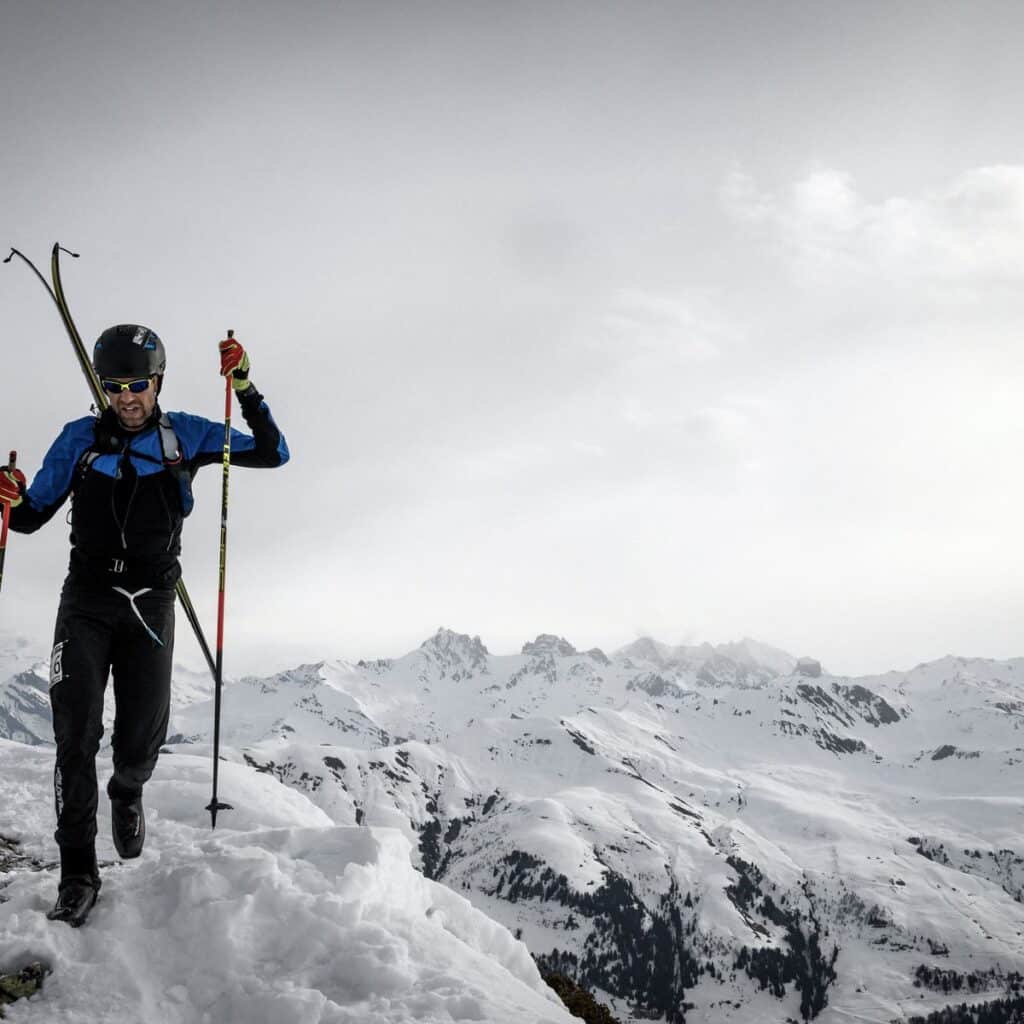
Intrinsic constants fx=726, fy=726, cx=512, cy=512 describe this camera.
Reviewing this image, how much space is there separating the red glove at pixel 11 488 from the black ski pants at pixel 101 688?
922mm

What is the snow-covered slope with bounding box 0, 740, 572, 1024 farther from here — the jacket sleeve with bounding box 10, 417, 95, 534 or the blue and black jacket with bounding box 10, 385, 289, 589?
the jacket sleeve with bounding box 10, 417, 95, 534

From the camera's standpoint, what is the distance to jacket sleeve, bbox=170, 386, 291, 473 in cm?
795

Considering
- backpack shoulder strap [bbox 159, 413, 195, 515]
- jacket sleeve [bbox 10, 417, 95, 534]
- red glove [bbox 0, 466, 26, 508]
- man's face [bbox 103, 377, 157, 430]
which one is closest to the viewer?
red glove [bbox 0, 466, 26, 508]

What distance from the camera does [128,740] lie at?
23.8 ft

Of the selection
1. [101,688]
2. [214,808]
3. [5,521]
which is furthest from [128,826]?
[5,521]

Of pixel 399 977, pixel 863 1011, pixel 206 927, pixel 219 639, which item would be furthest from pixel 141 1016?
pixel 863 1011

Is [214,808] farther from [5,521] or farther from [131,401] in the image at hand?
[131,401]

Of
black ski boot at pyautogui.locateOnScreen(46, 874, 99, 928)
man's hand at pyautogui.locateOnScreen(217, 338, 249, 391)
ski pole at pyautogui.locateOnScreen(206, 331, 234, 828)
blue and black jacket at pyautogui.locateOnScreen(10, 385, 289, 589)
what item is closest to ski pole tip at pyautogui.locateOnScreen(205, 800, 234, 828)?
ski pole at pyautogui.locateOnScreen(206, 331, 234, 828)

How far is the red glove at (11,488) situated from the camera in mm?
7004

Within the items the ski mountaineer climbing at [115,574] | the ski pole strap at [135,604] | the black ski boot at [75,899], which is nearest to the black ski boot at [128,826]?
the ski mountaineer climbing at [115,574]

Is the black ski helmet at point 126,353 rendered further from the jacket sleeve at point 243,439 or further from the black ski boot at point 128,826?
the black ski boot at point 128,826

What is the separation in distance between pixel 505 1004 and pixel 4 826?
7.86 metres

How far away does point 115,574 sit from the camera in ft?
23.1

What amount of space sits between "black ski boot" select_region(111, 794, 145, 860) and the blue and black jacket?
2391mm
